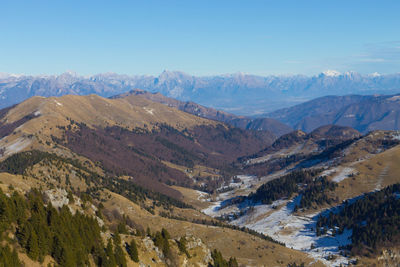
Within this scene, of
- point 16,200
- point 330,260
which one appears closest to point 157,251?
point 16,200

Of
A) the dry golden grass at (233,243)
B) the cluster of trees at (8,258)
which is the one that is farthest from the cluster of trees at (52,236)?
the dry golden grass at (233,243)

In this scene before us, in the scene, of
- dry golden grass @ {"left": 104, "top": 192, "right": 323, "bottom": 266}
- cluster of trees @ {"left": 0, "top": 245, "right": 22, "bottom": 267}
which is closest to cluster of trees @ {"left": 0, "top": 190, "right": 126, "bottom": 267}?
cluster of trees @ {"left": 0, "top": 245, "right": 22, "bottom": 267}

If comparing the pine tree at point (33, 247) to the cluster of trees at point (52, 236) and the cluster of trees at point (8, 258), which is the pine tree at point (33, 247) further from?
the cluster of trees at point (8, 258)

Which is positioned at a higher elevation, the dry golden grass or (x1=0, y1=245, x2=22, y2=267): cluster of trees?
A: (x1=0, y1=245, x2=22, y2=267): cluster of trees

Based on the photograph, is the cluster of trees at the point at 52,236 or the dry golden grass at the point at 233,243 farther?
the dry golden grass at the point at 233,243

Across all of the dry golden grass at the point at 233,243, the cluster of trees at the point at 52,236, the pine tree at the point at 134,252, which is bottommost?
the dry golden grass at the point at 233,243

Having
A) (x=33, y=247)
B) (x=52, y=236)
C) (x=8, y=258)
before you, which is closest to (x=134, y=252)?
(x=52, y=236)

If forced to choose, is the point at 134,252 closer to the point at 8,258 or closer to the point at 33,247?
the point at 33,247

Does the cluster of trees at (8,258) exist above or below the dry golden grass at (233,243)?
above

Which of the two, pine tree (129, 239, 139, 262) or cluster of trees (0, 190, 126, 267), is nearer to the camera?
cluster of trees (0, 190, 126, 267)

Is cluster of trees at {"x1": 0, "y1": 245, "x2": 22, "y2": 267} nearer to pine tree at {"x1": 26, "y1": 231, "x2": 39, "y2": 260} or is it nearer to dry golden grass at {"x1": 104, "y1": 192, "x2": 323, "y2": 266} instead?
pine tree at {"x1": 26, "y1": 231, "x2": 39, "y2": 260}

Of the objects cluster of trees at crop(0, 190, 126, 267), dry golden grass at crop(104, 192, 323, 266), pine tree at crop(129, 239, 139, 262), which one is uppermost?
cluster of trees at crop(0, 190, 126, 267)
